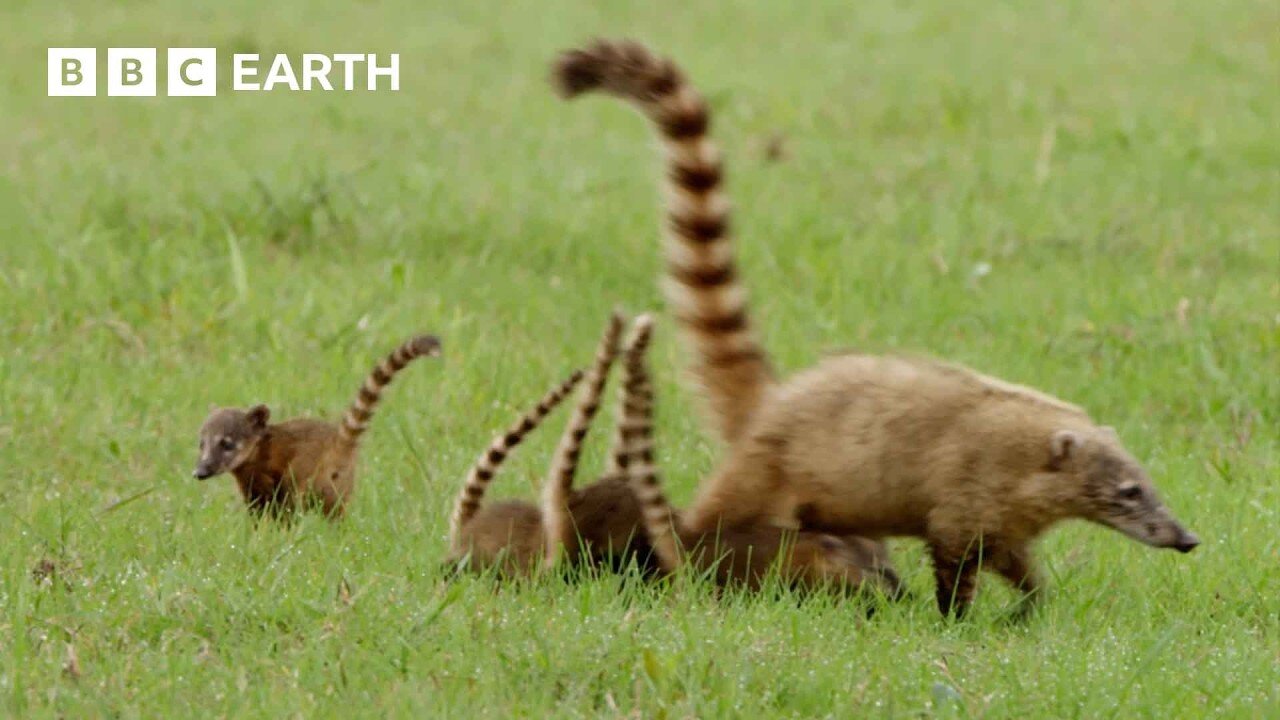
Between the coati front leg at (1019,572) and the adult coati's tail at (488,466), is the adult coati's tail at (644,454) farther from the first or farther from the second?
the coati front leg at (1019,572)

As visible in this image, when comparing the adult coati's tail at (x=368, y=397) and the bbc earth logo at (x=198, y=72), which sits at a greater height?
the bbc earth logo at (x=198, y=72)

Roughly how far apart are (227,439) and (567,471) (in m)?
1.35

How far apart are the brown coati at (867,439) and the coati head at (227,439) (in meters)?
1.48

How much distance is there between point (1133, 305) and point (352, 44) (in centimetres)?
836

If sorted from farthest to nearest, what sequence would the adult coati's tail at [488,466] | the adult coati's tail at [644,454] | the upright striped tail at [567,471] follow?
the adult coati's tail at [488,466]
the upright striped tail at [567,471]
the adult coati's tail at [644,454]

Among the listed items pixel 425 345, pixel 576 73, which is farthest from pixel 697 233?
pixel 425 345

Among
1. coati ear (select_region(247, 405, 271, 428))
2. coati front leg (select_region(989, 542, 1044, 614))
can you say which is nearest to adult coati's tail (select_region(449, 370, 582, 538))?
coati ear (select_region(247, 405, 271, 428))

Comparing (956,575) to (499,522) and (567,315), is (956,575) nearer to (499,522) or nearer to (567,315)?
(499,522)

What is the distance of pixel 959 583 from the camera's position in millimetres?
5301

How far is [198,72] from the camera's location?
47.2 feet

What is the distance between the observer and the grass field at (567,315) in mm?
4656

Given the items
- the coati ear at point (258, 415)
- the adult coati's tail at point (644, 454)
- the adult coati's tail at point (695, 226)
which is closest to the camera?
the adult coati's tail at point (644, 454)

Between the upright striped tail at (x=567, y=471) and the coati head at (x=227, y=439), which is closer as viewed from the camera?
the upright striped tail at (x=567, y=471)

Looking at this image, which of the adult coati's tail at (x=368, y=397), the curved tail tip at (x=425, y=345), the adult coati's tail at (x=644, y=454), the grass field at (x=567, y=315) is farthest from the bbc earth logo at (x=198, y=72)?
the adult coati's tail at (x=644, y=454)
